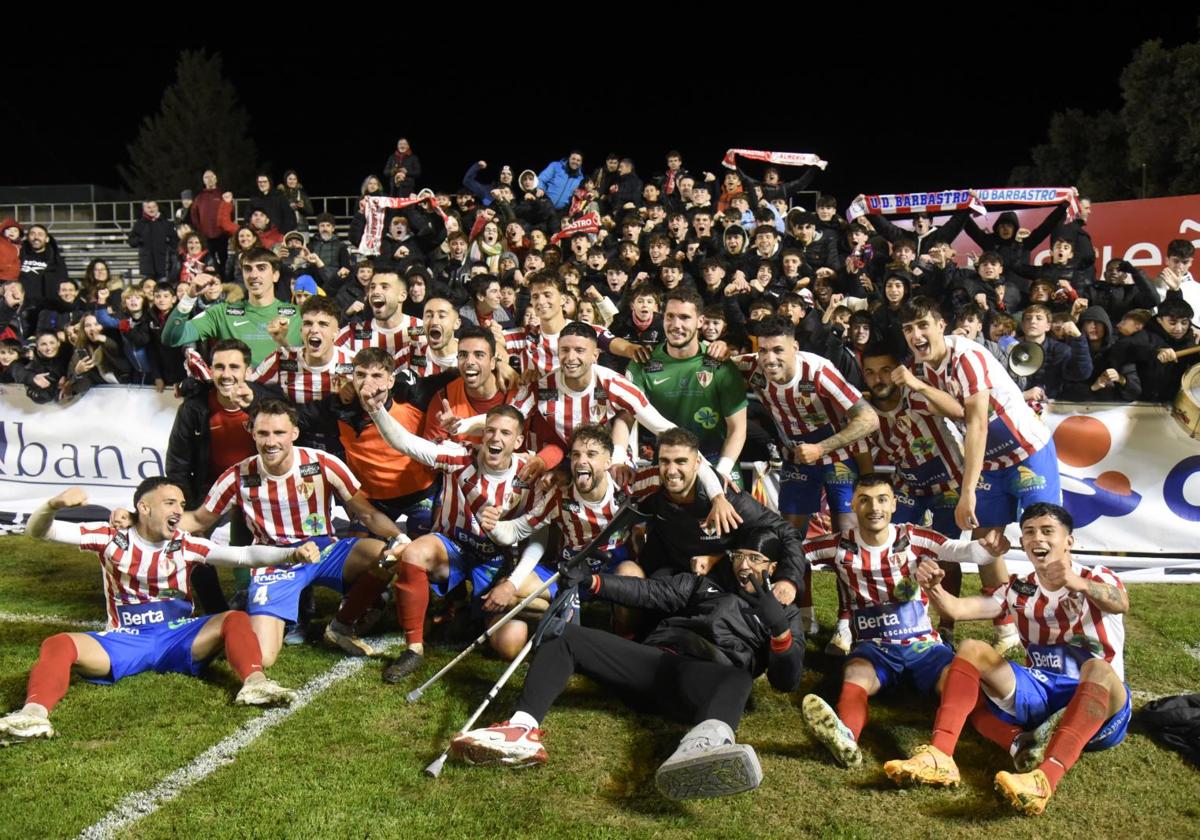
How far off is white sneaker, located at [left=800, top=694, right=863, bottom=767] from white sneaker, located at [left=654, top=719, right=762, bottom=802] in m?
0.52

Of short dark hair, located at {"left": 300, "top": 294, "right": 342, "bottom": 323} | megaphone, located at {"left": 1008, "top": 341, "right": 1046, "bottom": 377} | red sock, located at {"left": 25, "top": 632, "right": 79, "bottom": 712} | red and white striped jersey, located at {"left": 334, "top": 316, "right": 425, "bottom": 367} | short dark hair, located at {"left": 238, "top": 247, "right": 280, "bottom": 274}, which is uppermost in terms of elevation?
short dark hair, located at {"left": 238, "top": 247, "right": 280, "bottom": 274}

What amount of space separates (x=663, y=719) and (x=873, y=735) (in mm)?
947

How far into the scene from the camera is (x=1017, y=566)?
7305mm

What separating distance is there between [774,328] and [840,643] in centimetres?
181

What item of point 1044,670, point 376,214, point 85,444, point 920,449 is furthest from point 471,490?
point 376,214

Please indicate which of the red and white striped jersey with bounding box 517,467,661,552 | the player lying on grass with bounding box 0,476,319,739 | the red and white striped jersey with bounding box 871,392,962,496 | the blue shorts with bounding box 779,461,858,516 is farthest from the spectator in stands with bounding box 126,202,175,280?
the red and white striped jersey with bounding box 871,392,962,496

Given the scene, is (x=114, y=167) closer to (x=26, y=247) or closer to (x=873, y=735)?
(x=26, y=247)

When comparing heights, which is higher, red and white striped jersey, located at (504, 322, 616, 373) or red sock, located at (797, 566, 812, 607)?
red and white striped jersey, located at (504, 322, 616, 373)

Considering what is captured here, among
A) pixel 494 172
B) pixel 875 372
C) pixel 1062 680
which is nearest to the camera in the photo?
pixel 1062 680

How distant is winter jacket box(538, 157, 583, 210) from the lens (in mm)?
14820

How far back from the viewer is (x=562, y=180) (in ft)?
48.8

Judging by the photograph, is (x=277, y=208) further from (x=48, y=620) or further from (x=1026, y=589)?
(x=1026, y=589)

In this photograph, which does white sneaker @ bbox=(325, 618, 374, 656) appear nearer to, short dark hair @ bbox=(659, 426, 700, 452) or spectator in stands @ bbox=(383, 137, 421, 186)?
short dark hair @ bbox=(659, 426, 700, 452)

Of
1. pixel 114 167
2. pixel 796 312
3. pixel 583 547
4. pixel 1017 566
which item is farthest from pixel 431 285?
pixel 114 167
